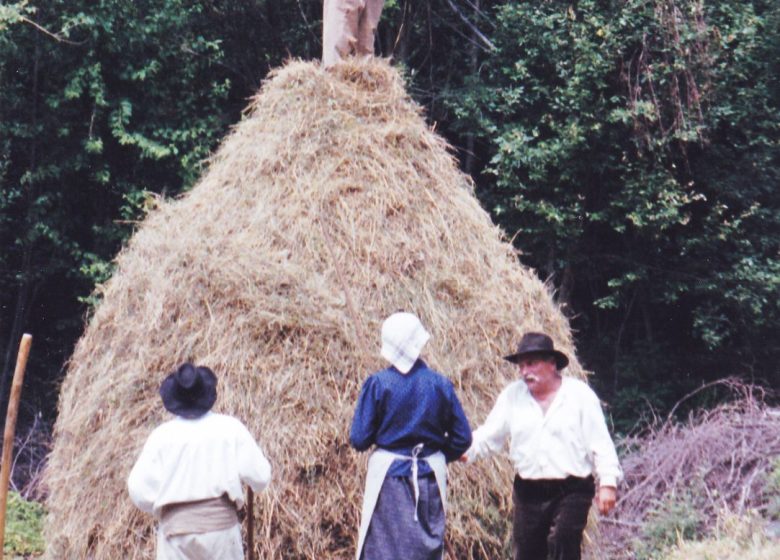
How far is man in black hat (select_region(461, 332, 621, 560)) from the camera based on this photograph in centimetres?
493

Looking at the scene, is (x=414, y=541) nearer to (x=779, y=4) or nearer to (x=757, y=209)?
(x=757, y=209)

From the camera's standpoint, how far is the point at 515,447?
5062 mm

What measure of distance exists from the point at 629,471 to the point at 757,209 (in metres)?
4.35

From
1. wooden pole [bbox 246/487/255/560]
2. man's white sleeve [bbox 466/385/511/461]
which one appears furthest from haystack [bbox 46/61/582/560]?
man's white sleeve [bbox 466/385/511/461]

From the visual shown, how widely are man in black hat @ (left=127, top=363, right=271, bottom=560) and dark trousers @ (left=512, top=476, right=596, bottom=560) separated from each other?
131 centimetres

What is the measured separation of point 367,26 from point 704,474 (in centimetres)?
465

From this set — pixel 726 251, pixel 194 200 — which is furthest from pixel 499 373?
pixel 726 251

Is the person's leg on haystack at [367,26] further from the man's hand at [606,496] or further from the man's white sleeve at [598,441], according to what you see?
the man's hand at [606,496]

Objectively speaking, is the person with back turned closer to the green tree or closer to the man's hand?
the man's hand

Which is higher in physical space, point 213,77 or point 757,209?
point 213,77

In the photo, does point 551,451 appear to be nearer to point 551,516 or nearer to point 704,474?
point 551,516

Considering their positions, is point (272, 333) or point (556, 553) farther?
point (272, 333)

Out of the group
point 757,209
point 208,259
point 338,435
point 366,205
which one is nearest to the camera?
point 338,435

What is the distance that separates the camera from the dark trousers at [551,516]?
4957 mm
